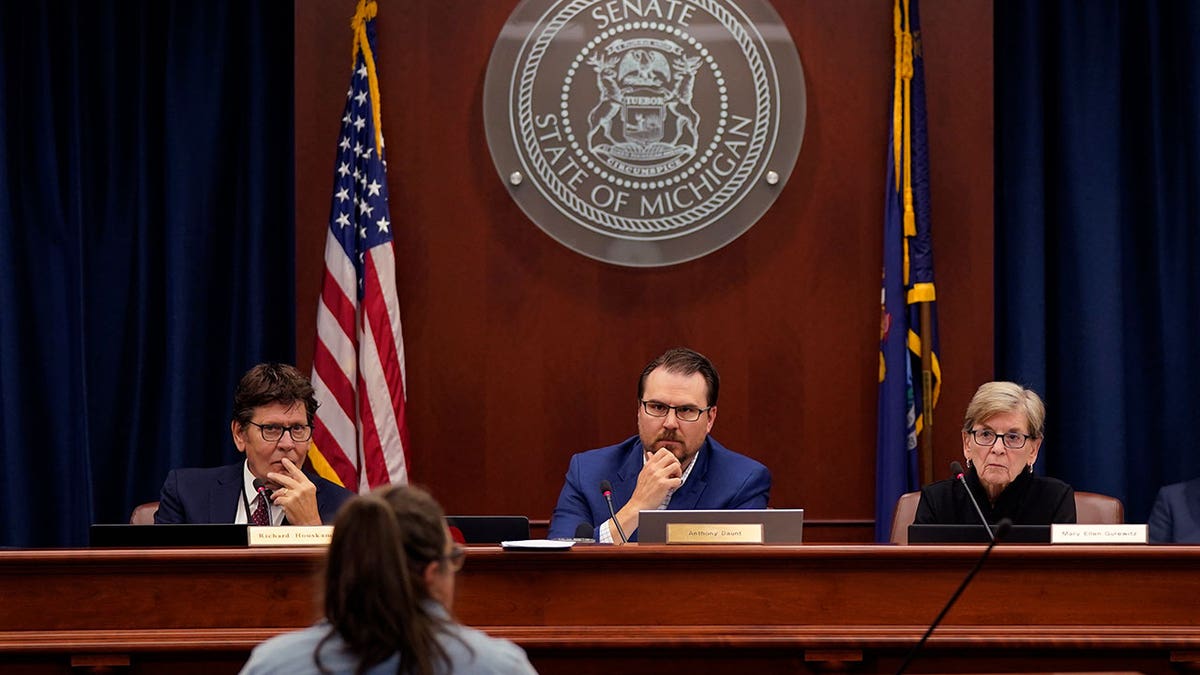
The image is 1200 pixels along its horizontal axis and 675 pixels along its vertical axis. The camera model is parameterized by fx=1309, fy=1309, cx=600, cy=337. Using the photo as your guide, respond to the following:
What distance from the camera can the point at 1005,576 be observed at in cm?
275

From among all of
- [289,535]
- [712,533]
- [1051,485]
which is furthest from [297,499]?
[1051,485]

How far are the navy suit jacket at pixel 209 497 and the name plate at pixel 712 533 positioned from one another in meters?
1.09

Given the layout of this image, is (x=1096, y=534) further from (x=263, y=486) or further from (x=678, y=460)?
(x=263, y=486)

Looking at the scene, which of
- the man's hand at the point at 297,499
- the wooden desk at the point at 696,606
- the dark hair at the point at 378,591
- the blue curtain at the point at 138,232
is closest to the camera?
the dark hair at the point at 378,591

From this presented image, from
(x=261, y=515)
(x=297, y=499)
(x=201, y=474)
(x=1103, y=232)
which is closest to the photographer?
(x=297, y=499)

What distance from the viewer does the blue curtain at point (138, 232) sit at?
471 centimetres

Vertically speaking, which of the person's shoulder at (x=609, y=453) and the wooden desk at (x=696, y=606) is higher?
the person's shoulder at (x=609, y=453)

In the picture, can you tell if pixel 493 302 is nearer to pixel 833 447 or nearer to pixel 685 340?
pixel 685 340

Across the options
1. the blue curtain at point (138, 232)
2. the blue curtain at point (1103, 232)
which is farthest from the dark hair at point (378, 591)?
the blue curtain at point (1103, 232)

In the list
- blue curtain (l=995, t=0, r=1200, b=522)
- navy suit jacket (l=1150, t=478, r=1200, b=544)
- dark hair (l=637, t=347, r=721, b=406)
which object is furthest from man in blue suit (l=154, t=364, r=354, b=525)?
blue curtain (l=995, t=0, r=1200, b=522)

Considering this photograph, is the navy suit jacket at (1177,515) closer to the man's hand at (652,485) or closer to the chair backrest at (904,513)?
the chair backrest at (904,513)

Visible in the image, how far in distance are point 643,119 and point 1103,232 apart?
1794mm

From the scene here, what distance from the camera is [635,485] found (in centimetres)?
367

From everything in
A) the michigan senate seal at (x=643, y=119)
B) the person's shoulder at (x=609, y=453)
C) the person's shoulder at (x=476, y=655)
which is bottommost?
the person's shoulder at (x=476, y=655)
